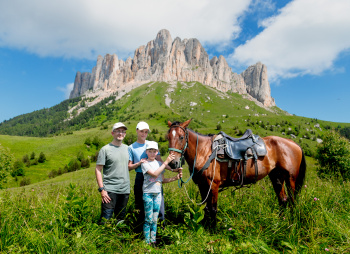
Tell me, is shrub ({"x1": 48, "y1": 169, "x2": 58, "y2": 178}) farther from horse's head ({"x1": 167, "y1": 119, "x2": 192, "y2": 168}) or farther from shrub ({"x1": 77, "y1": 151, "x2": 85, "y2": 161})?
horse's head ({"x1": 167, "y1": 119, "x2": 192, "y2": 168})

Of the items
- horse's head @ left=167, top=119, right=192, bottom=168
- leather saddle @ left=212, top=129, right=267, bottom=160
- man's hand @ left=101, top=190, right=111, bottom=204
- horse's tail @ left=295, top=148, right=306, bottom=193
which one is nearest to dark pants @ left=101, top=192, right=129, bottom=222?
man's hand @ left=101, top=190, right=111, bottom=204

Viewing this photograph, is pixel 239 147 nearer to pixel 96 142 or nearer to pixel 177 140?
pixel 177 140

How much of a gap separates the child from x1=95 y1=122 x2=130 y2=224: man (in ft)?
2.02

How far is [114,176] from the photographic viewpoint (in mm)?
4324

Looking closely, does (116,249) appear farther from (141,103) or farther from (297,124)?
(141,103)

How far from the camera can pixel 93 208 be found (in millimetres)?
4738

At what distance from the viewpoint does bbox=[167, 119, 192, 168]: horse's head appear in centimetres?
432

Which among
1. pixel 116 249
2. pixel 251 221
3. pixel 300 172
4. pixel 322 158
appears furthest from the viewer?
pixel 322 158

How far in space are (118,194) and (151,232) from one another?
3.94 ft

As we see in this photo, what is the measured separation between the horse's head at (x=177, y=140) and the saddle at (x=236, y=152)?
0.90 m

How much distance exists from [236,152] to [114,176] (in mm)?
3456

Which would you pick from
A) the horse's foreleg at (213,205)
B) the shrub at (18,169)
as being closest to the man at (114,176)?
the horse's foreleg at (213,205)

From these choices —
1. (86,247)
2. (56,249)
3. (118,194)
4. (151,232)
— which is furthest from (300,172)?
(56,249)

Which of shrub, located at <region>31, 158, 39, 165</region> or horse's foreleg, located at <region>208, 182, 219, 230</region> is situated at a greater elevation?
horse's foreleg, located at <region>208, 182, 219, 230</region>
